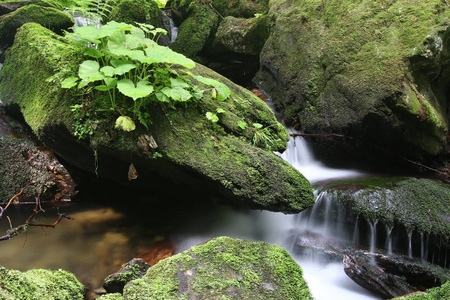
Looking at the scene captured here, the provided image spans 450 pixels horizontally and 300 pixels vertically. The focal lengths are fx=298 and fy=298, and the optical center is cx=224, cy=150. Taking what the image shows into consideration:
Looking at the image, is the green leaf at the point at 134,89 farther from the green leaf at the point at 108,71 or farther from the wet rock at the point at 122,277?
the wet rock at the point at 122,277

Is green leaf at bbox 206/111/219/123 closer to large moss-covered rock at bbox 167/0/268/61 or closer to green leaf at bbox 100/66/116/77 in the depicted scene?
green leaf at bbox 100/66/116/77

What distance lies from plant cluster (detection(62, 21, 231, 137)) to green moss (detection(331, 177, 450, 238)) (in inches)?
101

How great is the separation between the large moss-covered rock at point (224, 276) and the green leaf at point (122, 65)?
1716mm

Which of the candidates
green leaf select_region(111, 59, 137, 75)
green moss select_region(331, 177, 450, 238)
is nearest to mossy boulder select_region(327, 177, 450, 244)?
green moss select_region(331, 177, 450, 238)

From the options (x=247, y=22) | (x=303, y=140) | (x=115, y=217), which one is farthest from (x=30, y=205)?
(x=247, y=22)

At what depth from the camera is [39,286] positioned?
2.06 metres

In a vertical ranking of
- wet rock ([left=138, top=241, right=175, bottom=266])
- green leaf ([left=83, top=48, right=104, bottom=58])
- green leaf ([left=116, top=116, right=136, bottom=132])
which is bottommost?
wet rock ([left=138, top=241, right=175, bottom=266])

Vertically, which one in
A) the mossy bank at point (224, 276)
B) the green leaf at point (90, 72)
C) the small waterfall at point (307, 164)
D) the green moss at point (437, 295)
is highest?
the green leaf at point (90, 72)

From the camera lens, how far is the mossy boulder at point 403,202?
3.74 metres

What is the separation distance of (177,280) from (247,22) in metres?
7.38

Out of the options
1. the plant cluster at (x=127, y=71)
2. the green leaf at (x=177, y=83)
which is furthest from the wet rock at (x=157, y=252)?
the green leaf at (x=177, y=83)

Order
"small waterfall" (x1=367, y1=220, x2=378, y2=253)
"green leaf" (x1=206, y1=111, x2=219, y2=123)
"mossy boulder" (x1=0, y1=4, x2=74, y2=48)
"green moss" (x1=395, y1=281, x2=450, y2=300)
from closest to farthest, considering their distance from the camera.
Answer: "green moss" (x1=395, y1=281, x2=450, y2=300) < "green leaf" (x1=206, y1=111, x2=219, y2=123) < "small waterfall" (x1=367, y1=220, x2=378, y2=253) < "mossy boulder" (x1=0, y1=4, x2=74, y2=48)

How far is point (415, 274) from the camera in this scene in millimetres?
3545

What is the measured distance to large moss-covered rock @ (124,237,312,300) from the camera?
6.49 feet
